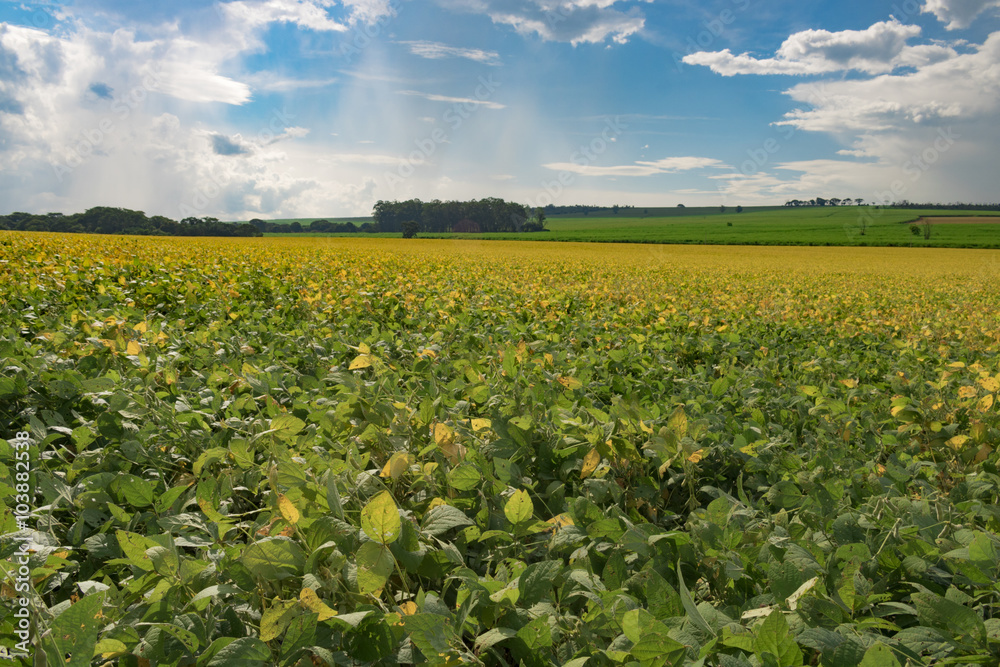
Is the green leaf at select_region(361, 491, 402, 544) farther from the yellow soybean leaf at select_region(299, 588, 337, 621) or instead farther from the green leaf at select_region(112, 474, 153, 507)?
the green leaf at select_region(112, 474, 153, 507)

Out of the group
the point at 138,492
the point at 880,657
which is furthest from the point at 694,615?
the point at 138,492

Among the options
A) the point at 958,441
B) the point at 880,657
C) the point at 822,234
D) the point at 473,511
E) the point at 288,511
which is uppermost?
the point at 822,234

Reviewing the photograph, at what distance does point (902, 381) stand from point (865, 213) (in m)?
106

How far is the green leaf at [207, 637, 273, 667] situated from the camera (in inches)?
41.6

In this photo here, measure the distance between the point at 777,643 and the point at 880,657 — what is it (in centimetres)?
18

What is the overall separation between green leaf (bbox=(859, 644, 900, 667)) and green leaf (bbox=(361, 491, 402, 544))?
96cm

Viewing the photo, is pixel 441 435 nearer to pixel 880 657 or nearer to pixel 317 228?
pixel 880 657

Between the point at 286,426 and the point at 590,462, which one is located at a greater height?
the point at 286,426

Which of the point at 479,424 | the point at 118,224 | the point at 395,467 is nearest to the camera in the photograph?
the point at 395,467

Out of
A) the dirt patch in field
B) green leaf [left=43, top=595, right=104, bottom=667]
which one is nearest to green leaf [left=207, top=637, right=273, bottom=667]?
green leaf [left=43, top=595, right=104, bottom=667]

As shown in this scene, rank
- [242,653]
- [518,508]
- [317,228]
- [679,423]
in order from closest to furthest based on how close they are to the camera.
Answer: [242,653] → [518,508] → [679,423] → [317,228]

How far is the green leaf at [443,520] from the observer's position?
4.84 feet

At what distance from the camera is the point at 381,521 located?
1240 mm

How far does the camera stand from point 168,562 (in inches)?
51.2
